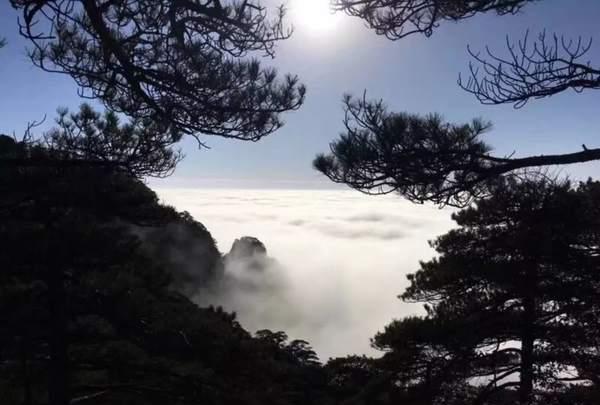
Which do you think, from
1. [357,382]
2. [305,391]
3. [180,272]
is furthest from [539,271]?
[180,272]

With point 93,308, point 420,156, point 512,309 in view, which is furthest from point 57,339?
point 512,309

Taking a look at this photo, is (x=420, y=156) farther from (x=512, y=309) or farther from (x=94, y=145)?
(x=512, y=309)

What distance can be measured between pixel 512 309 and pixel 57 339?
26.9ft

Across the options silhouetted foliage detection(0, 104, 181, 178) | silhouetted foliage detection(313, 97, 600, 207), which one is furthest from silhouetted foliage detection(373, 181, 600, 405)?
silhouetted foliage detection(0, 104, 181, 178)

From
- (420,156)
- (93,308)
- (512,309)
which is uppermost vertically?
(420,156)

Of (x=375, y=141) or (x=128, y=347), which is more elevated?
(x=375, y=141)

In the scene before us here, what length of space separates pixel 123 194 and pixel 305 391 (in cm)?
836

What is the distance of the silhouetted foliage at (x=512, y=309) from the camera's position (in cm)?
845

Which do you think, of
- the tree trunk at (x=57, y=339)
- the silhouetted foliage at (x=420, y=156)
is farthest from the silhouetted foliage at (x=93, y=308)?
the silhouetted foliage at (x=420, y=156)

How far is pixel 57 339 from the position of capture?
6340 mm

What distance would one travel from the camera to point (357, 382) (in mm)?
11539

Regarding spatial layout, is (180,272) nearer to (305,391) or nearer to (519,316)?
(305,391)

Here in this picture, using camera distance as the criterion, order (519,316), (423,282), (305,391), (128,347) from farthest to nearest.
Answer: (305,391) → (423,282) → (519,316) → (128,347)

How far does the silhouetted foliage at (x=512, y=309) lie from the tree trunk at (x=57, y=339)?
612 centimetres
